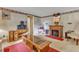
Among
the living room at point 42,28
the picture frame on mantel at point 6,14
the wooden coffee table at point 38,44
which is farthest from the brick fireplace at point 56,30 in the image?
the picture frame on mantel at point 6,14

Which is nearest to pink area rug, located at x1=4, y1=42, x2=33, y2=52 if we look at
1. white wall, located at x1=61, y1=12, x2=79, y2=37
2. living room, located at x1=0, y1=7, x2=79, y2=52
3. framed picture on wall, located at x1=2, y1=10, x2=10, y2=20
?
living room, located at x1=0, y1=7, x2=79, y2=52

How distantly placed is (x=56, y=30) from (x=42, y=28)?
241 mm

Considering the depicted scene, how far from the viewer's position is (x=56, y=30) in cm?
216

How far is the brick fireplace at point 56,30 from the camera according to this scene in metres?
2.15

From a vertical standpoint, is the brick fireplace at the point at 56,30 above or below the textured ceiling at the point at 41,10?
below

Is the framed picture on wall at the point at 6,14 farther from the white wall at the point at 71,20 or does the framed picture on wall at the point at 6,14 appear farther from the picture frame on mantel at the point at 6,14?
the white wall at the point at 71,20

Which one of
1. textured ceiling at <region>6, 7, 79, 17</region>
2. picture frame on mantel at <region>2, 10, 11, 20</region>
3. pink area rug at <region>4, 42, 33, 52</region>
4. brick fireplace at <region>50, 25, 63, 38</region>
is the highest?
textured ceiling at <region>6, 7, 79, 17</region>

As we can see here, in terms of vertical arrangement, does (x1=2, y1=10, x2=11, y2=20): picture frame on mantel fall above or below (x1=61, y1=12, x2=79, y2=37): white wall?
above

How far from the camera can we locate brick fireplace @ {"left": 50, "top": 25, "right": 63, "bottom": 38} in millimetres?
2146

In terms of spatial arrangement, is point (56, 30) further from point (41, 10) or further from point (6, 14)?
point (6, 14)

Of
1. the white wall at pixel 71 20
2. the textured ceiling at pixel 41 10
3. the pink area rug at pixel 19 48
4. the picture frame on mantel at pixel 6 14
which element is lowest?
the pink area rug at pixel 19 48

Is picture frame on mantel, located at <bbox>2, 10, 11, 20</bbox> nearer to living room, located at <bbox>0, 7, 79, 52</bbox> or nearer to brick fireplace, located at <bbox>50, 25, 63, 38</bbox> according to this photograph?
living room, located at <bbox>0, 7, 79, 52</bbox>

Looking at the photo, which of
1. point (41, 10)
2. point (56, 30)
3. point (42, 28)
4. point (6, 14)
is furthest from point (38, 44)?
point (6, 14)
